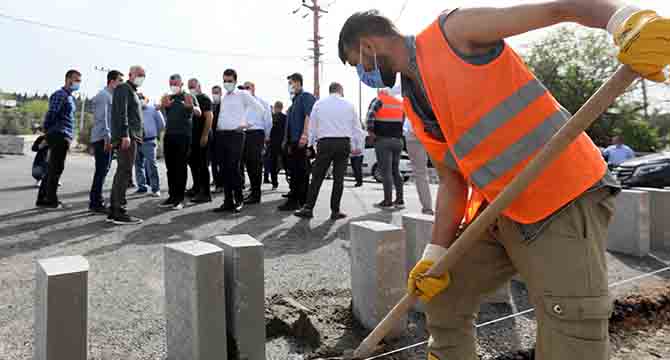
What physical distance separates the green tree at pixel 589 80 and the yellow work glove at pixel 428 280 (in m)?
29.4

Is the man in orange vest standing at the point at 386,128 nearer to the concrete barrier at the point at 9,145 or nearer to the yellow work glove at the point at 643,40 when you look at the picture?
the yellow work glove at the point at 643,40

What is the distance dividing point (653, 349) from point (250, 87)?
6.47 m

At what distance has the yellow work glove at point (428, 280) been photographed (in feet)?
5.29

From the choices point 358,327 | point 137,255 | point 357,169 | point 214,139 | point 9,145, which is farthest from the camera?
point 9,145

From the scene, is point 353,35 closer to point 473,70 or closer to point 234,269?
point 473,70

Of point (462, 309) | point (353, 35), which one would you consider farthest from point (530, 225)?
point (353, 35)

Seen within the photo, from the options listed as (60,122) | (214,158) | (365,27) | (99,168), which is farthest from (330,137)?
(365,27)

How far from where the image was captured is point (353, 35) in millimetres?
1764

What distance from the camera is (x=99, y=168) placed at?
18.9 ft

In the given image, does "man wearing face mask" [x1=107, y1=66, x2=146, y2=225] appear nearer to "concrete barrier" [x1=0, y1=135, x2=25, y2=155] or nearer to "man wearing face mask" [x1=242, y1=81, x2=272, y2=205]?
"man wearing face mask" [x1=242, y1=81, x2=272, y2=205]

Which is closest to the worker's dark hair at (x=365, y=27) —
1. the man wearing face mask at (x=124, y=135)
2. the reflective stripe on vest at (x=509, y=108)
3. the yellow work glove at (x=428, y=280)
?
the reflective stripe on vest at (x=509, y=108)

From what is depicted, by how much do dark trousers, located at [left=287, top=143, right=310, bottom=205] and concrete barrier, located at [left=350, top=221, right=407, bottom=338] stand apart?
13.6 feet

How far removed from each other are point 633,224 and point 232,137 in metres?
4.66

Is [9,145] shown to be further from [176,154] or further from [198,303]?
[198,303]
